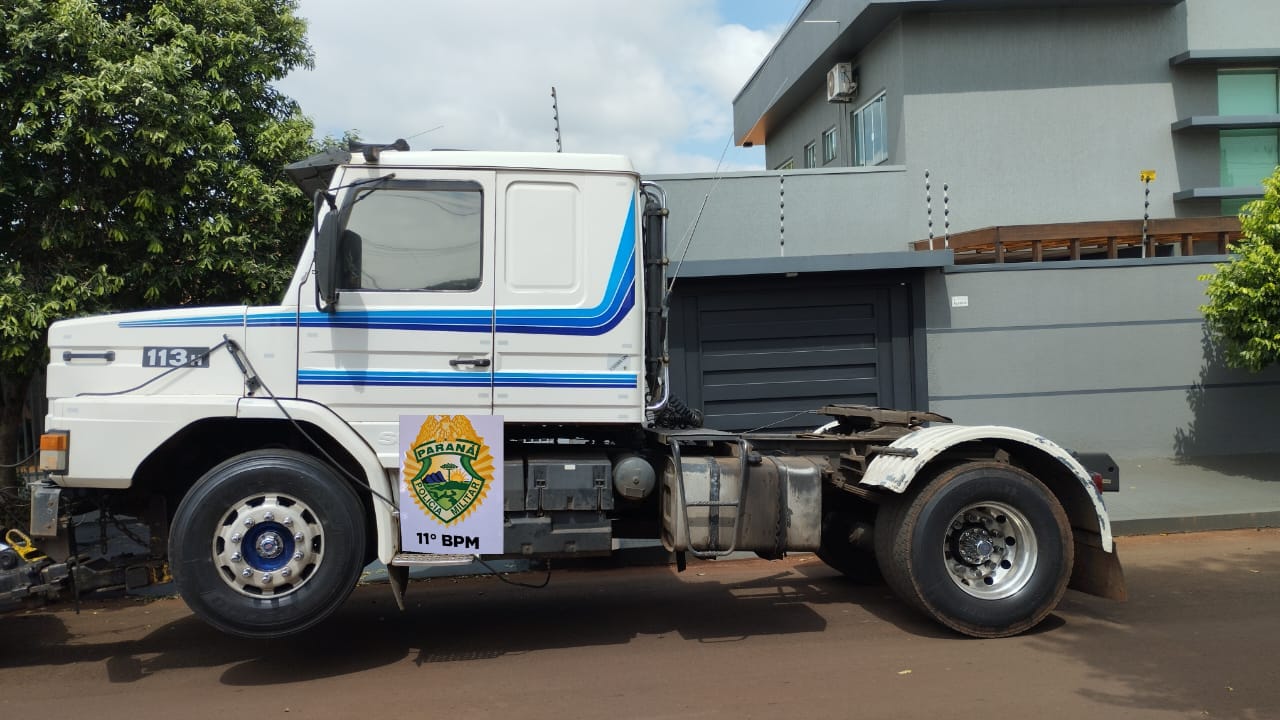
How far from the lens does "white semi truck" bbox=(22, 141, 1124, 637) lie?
5172 millimetres

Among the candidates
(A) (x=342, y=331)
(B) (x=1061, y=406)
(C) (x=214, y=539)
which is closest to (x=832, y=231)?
(B) (x=1061, y=406)

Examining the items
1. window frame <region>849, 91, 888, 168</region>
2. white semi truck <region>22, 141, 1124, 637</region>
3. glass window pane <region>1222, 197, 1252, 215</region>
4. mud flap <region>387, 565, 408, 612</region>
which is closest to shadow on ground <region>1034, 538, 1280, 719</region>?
white semi truck <region>22, 141, 1124, 637</region>

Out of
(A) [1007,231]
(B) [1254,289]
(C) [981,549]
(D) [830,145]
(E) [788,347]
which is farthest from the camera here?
(D) [830,145]

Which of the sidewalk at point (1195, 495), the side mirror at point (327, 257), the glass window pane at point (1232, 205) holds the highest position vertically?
the glass window pane at point (1232, 205)

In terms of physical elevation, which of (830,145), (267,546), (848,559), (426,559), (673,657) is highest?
(830,145)

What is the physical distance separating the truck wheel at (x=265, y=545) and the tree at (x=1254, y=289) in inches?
350

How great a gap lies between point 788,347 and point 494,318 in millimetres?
6014

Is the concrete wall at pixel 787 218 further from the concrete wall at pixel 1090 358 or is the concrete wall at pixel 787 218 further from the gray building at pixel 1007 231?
the concrete wall at pixel 1090 358

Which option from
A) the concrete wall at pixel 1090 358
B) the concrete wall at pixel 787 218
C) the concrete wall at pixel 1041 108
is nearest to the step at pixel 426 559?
the concrete wall at pixel 787 218

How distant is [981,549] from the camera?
576cm

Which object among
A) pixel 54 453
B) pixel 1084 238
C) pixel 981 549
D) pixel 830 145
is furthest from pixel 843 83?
pixel 54 453

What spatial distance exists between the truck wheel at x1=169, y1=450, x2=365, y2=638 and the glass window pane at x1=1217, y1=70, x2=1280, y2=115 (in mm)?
13354

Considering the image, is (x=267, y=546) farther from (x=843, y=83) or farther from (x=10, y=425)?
(x=843, y=83)

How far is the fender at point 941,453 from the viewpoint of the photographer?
18.3ft
